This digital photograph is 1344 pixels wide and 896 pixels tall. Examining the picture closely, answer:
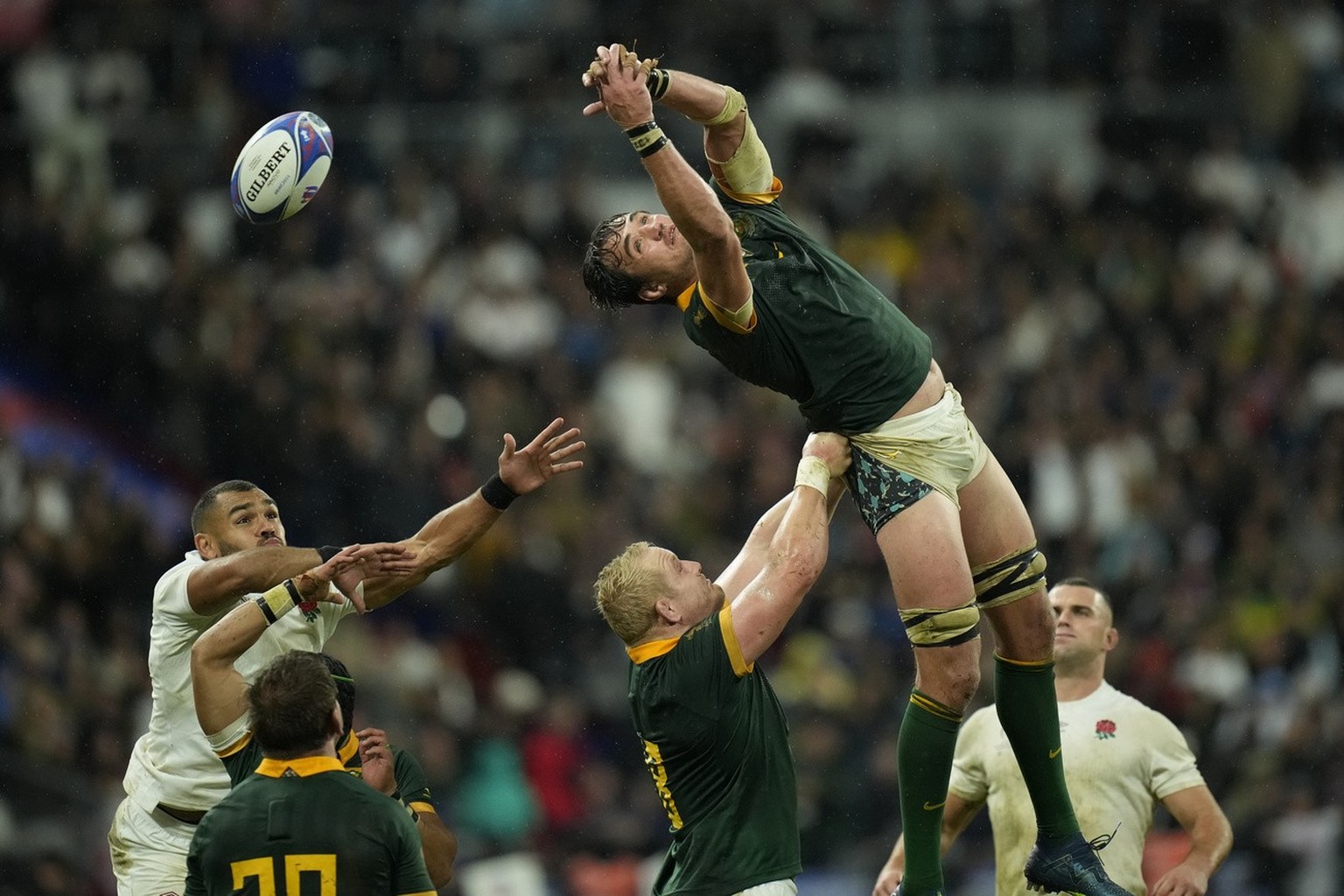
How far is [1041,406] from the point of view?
558 inches

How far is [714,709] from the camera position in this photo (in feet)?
19.6

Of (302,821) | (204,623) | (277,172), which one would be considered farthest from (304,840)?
(277,172)

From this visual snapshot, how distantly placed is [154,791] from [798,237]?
3100mm

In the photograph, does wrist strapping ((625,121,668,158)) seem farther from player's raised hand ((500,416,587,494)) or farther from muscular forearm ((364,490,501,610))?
muscular forearm ((364,490,501,610))

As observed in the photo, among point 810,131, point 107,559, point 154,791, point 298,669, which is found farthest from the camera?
point 810,131

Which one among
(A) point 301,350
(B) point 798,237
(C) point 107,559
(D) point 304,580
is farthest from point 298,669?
(A) point 301,350

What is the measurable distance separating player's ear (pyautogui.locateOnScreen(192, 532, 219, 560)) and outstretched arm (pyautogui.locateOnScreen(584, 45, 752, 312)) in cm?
231

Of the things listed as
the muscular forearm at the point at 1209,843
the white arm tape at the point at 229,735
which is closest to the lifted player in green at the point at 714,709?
the white arm tape at the point at 229,735

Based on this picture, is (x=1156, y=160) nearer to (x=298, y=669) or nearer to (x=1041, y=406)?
(x=1041, y=406)

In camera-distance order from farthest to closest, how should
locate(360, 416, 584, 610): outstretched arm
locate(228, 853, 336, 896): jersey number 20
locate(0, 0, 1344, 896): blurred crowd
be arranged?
locate(0, 0, 1344, 896): blurred crowd, locate(360, 416, 584, 610): outstretched arm, locate(228, 853, 336, 896): jersey number 20

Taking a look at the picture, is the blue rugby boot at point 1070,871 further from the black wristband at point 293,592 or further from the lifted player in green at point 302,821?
the black wristband at point 293,592

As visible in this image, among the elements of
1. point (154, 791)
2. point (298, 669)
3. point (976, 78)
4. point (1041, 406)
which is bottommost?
point (154, 791)

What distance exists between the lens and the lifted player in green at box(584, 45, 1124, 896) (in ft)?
20.6

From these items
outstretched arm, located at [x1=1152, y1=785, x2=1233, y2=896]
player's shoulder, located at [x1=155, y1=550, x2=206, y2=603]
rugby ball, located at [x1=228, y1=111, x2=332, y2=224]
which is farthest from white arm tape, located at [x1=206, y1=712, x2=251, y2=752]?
outstretched arm, located at [x1=1152, y1=785, x2=1233, y2=896]
